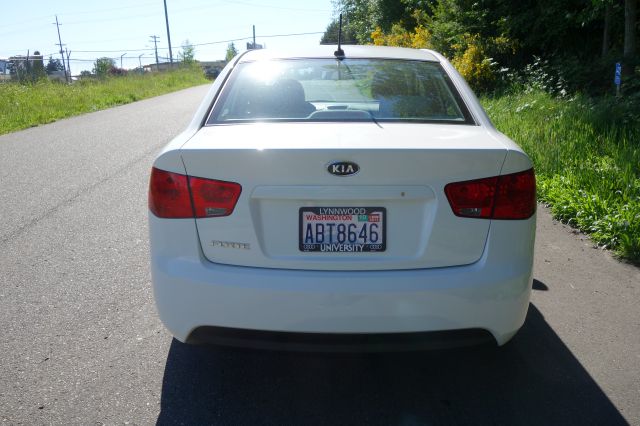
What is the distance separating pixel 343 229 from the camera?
2.55 m

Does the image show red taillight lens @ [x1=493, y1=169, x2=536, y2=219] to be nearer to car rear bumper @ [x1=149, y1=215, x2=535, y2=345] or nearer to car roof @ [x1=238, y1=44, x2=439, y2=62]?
car rear bumper @ [x1=149, y1=215, x2=535, y2=345]

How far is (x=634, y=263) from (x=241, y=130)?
3366 millimetres

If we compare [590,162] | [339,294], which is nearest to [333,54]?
[339,294]

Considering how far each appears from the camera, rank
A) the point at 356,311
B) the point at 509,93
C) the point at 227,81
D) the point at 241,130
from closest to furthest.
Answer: the point at 356,311 → the point at 241,130 → the point at 227,81 → the point at 509,93

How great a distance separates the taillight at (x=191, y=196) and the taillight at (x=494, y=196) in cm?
92

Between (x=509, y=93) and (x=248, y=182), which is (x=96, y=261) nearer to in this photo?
(x=248, y=182)

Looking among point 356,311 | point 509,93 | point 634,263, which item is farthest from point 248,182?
point 509,93

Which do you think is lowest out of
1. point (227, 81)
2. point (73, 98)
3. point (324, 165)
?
point (73, 98)

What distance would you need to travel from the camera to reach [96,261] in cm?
472

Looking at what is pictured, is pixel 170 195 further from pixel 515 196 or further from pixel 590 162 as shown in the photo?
pixel 590 162

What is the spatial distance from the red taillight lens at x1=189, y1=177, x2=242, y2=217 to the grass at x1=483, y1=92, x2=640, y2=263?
3.51m

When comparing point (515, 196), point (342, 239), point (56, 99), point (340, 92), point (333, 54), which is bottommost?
point (56, 99)

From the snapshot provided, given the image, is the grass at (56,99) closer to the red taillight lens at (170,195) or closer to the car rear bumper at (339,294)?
the red taillight lens at (170,195)

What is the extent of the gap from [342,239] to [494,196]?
2.22 ft
